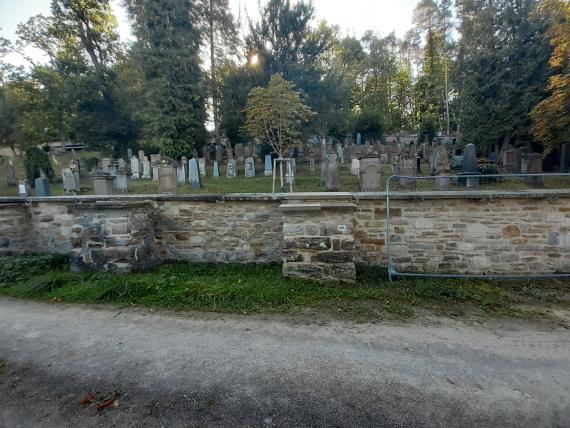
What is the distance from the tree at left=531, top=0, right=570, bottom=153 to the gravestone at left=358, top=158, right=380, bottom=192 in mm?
8992

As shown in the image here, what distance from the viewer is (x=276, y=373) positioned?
241 centimetres

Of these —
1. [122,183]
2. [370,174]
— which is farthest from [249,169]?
[370,174]

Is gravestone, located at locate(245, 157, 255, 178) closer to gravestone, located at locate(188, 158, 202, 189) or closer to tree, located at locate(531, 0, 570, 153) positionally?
gravestone, located at locate(188, 158, 202, 189)

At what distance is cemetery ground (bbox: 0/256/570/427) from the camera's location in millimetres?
2062

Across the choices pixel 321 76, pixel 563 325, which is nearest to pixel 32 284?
pixel 563 325

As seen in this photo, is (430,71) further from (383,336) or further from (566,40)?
→ (383,336)

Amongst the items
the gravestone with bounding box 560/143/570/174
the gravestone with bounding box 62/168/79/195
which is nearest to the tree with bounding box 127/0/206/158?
the gravestone with bounding box 62/168/79/195

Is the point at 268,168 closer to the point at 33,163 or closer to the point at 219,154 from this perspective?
the point at 219,154

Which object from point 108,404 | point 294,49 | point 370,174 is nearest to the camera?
point 108,404

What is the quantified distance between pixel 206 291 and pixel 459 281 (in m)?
3.89

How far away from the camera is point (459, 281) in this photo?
4.57m

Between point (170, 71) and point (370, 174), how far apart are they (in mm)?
17466

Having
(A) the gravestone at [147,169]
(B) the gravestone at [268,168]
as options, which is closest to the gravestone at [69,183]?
(A) the gravestone at [147,169]

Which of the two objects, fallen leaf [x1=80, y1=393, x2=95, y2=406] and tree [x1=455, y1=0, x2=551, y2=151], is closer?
fallen leaf [x1=80, y1=393, x2=95, y2=406]
